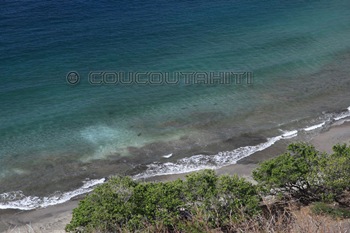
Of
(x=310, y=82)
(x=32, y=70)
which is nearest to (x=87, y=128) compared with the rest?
(x=32, y=70)

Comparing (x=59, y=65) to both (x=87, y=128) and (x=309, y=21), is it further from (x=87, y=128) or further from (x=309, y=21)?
(x=309, y=21)

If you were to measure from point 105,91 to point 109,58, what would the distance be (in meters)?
6.26

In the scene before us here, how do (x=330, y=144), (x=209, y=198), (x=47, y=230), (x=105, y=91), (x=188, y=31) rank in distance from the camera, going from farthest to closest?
(x=188, y=31) < (x=105, y=91) < (x=330, y=144) < (x=47, y=230) < (x=209, y=198)

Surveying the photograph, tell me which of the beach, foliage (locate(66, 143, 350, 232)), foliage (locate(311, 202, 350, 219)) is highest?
foliage (locate(66, 143, 350, 232))

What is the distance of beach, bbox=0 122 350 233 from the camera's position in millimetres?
33031

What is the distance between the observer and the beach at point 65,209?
33031mm

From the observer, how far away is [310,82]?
51.6m

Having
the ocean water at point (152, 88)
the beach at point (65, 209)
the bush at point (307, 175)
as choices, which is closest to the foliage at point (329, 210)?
the bush at point (307, 175)

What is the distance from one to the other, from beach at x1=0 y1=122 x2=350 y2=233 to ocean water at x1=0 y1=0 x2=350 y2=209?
2.93 ft

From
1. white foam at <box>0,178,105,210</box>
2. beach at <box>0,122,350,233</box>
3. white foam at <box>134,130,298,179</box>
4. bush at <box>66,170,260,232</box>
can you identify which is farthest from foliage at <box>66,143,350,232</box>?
white foam at <box>134,130,298,179</box>

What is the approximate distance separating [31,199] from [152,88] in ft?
58.3

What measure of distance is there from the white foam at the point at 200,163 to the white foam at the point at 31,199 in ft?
15.9

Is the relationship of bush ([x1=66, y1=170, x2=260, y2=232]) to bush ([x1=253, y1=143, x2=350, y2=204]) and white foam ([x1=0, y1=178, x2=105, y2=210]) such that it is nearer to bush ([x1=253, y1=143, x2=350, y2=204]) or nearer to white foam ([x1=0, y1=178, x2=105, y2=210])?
bush ([x1=253, y1=143, x2=350, y2=204])

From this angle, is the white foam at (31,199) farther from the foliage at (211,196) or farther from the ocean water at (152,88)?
the foliage at (211,196)
